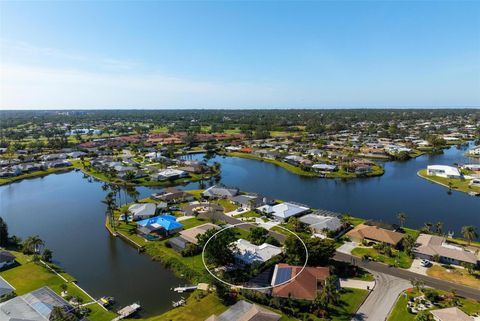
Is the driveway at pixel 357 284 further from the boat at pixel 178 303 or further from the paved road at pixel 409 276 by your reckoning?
the boat at pixel 178 303

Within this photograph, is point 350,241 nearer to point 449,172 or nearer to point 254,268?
point 254,268

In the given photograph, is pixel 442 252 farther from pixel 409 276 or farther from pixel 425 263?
pixel 409 276

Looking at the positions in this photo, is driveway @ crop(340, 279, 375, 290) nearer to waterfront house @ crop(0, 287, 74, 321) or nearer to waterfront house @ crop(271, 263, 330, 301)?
waterfront house @ crop(271, 263, 330, 301)

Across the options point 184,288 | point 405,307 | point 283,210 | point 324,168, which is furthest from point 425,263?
point 324,168

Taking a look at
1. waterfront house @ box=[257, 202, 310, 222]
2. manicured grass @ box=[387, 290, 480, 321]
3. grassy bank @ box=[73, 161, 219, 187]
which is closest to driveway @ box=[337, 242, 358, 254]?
manicured grass @ box=[387, 290, 480, 321]

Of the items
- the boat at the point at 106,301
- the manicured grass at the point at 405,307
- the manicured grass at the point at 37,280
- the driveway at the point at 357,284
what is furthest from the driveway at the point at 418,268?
the boat at the point at 106,301

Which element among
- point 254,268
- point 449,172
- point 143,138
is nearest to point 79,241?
point 254,268
